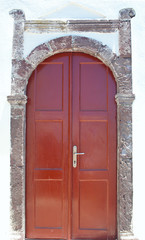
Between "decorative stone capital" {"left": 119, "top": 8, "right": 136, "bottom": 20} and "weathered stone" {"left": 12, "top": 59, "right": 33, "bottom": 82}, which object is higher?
"decorative stone capital" {"left": 119, "top": 8, "right": 136, "bottom": 20}

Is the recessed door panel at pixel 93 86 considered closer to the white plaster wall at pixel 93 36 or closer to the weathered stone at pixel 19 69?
the white plaster wall at pixel 93 36

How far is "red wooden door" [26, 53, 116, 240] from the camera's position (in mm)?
2973

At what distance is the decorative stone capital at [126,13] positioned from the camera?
9.66ft

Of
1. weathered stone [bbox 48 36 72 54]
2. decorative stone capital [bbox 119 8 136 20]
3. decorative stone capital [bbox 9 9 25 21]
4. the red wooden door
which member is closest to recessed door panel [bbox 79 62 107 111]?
the red wooden door

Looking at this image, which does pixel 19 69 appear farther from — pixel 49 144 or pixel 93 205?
pixel 93 205

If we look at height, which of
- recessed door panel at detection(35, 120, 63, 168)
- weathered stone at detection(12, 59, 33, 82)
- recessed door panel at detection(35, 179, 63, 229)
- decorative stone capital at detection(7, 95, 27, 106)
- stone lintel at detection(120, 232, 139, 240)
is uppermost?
weathered stone at detection(12, 59, 33, 82)

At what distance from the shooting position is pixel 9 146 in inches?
115

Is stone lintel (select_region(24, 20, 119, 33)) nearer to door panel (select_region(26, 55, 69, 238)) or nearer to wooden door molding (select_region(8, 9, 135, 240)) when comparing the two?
wooden door molding (select_region(8, 9, 135, 240))

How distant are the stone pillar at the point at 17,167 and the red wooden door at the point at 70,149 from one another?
4.7 inches

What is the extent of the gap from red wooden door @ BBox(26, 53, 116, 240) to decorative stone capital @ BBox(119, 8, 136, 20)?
647 millimetres

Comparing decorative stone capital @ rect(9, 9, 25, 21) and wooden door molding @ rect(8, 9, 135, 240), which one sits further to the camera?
decorative stone capital @ rect(9, 9, 25, 21)
